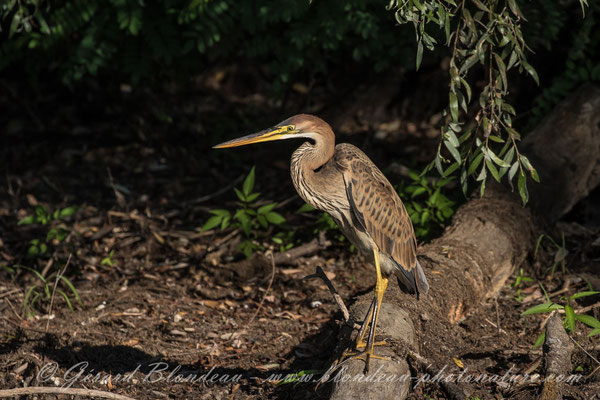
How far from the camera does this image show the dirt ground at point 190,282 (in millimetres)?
4059

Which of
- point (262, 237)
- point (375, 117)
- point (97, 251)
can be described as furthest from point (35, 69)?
point (375, 117)

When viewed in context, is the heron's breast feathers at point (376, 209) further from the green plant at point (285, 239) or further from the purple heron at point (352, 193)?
the green plant at point (285, 239)

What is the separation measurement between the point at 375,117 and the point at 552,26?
2979mm

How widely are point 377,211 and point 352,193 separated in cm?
20

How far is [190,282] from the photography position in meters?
5.55

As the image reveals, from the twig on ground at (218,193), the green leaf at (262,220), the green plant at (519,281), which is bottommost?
the green plant at (519,281)

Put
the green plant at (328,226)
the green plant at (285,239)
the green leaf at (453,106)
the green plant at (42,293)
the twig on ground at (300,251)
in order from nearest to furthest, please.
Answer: the green leaf at (453,106), the green plant at (42,293), the twig on ground at (300,251), the green plant at (328,226), the green plant at (285,239)

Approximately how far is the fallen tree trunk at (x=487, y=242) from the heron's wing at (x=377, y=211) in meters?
0.30

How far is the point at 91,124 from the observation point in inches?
344

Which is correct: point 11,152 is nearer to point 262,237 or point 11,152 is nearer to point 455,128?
point 262,237

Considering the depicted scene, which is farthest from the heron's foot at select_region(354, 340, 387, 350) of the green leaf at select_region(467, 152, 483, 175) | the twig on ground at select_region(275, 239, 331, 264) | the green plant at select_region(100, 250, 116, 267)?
the green plant at select_region(100, 250, 116, 267)

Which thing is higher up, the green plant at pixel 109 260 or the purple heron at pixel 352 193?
Answer: the purple heron at pixel 352 193

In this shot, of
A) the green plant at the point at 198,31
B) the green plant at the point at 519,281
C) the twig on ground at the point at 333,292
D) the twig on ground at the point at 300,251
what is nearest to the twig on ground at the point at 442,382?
the twig on ground at the point at 333,292

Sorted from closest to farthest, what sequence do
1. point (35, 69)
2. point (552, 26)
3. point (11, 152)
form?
point (552, 26), point (35, 69), point (11, 152)
